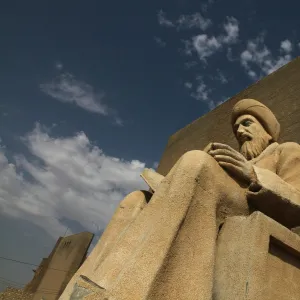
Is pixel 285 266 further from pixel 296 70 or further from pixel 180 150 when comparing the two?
pixel 180 150

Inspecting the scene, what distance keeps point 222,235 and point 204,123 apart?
3792mm

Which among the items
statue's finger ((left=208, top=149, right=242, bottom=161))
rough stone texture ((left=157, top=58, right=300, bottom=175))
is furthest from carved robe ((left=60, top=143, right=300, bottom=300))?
rough stone texture ((left=157, top=58, right=300, bottom=175))

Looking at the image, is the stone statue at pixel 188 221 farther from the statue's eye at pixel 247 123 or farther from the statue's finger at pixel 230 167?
the statue's eye at pixel 247 123

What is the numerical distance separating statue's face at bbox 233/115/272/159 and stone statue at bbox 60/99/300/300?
24 centimetres

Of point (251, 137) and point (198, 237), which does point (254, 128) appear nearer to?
point (251, 137)

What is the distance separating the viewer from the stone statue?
1477 mm

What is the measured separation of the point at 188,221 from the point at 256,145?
1.11 m

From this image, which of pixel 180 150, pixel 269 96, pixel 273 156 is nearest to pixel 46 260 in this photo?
pixel 180 150

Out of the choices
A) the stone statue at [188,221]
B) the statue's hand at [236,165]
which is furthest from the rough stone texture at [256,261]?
the statue's hand at [236,165]

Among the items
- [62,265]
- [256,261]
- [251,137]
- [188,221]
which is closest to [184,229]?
[188,221]

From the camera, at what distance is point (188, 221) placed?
1685 mm

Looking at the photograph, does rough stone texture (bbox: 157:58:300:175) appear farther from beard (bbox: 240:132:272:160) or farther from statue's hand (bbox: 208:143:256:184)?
statue's hand (bbox: 208:143:256:184)

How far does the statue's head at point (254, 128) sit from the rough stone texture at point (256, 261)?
2.82ft

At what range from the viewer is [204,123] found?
216 inches
